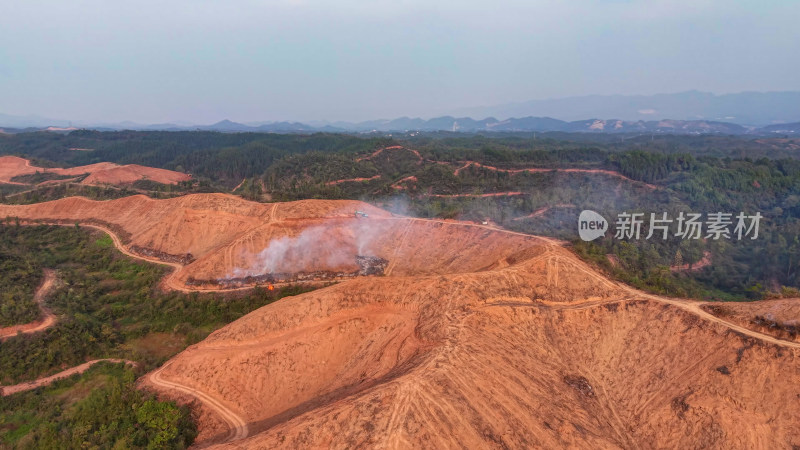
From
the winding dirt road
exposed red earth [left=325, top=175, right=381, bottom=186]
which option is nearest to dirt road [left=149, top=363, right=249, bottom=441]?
the winding dirt road

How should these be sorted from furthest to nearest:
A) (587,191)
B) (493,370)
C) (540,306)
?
(587,191), (540,306), (493,370)

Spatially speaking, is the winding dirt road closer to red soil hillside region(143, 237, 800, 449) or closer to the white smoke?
red soil hillside region(143, 237, 800, 449)

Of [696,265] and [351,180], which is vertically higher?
[351,180]

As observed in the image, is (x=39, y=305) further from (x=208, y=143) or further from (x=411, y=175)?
(x=208, y=143)

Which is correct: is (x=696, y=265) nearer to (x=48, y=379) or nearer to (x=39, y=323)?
(x=48, y=379)

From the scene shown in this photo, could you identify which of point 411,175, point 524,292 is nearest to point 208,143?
point 411,175

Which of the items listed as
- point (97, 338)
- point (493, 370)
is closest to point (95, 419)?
point (97, 338)

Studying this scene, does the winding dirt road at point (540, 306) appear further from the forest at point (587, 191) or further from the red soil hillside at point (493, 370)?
the forest at point (587, 191)
